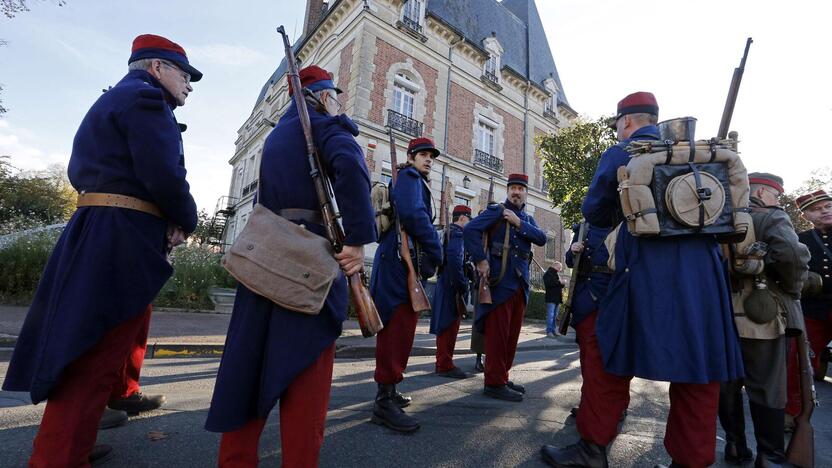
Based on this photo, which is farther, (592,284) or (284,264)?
(592,284)

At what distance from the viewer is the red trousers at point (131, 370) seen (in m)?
2.69

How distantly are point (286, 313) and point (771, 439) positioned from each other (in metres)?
3.02

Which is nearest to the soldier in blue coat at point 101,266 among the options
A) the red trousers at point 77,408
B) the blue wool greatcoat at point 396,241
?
the red trousers at point 77,408

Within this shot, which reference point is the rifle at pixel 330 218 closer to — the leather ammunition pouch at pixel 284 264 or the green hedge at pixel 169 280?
the leather ammunition pouch at pixel 284 264

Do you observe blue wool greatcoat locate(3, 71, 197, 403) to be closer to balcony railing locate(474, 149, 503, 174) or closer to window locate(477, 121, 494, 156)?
balcony railing locate(474, 149, 503, 174)

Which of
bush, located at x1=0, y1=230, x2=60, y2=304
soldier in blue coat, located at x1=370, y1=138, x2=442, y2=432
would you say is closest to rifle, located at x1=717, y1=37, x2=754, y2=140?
soldier in blue coat, located at x1=370, y1=138, x2=442, y2=432

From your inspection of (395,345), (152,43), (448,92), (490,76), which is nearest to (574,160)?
(448,92)

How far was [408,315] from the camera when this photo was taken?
3.14 meters

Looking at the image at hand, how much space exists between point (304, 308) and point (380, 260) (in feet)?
5.75

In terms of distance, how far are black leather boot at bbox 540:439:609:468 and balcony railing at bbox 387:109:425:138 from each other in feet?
53.5

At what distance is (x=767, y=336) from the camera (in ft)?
8.75

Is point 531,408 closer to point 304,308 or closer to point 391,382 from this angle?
point 391,382

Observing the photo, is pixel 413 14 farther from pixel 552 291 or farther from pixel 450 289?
pixel 450 289

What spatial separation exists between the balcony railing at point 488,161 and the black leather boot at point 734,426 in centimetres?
1877
